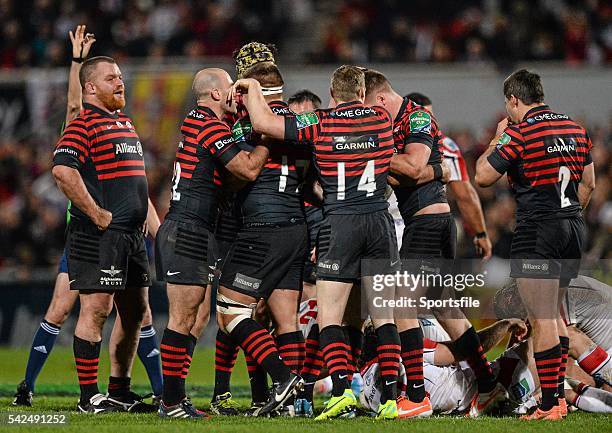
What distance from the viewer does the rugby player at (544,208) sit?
314 inches

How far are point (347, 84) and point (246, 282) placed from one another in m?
1.66

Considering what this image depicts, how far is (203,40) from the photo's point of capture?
71.6 ft

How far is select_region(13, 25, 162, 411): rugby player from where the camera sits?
9445 mm

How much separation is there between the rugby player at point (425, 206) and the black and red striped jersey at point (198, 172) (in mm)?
1456

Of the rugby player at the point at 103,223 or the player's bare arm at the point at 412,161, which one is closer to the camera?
the rugby player at the point at 103,223

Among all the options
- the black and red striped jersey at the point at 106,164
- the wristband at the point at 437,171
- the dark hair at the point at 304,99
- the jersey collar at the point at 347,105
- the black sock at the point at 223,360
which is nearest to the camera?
the jersey collar at the point at 347,105

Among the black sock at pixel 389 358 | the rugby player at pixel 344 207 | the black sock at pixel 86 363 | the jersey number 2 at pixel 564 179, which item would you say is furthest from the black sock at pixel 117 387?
the jersey number 2 at pixel 564 179

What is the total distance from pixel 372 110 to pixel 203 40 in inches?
563

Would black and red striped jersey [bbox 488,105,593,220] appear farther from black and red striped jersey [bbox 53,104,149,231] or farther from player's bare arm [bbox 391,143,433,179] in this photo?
black and red striped jersey [bbox 53,104,149,231]

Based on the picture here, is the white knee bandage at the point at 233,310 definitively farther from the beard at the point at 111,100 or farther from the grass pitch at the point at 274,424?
Answer: the beard at the point at 111,100

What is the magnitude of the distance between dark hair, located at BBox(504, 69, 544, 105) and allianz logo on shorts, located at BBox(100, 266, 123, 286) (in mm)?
3348

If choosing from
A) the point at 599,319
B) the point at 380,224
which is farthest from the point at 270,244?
the point at 599,319

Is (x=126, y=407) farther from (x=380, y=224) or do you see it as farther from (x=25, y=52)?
(x=25, y=52)

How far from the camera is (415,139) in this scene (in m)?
8.59
